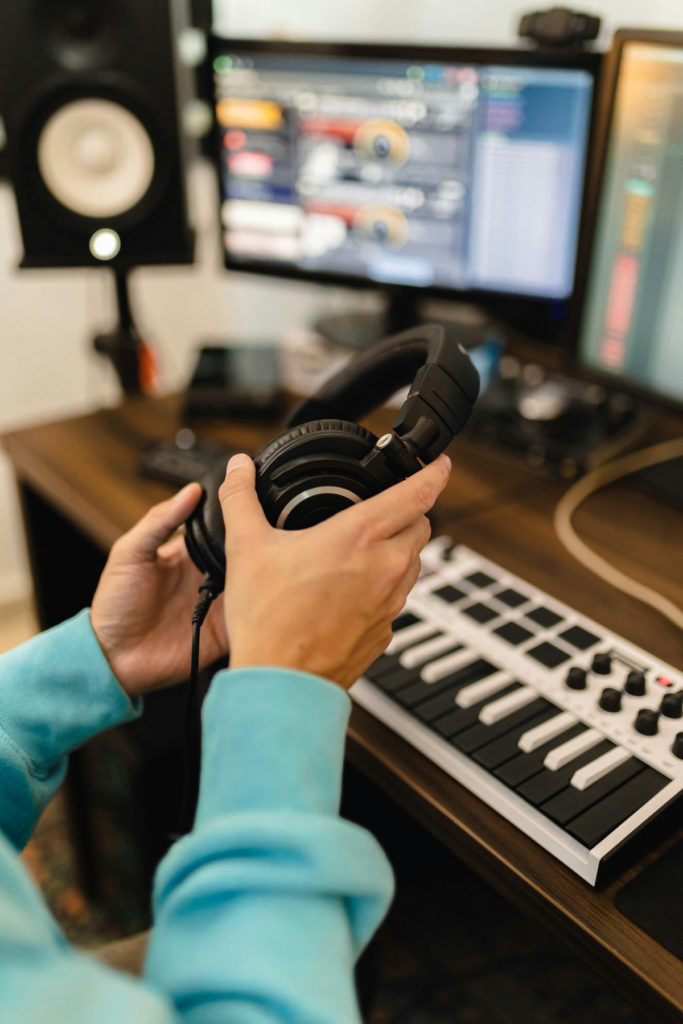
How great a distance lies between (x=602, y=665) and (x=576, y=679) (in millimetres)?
28

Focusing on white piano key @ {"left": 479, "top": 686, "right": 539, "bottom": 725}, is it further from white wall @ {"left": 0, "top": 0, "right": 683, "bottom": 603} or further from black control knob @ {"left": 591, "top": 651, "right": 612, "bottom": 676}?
white wall @ {"left": 0, "top": 0, "right": 683, "bottom": 603}

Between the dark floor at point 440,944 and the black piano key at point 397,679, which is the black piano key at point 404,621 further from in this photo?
the dark floor at point 440,944

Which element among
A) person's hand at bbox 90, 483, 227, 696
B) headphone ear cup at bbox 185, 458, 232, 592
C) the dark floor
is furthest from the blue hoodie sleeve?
the dark floor

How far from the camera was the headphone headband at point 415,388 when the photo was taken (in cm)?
58

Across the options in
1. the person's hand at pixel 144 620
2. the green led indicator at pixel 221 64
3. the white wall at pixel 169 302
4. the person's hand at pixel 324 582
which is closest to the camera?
the person's hand at pixel 324 582

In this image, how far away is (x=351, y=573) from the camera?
1.61 feet

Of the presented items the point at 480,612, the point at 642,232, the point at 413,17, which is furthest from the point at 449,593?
the point at 413,17

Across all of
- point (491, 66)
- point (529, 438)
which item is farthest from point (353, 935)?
point (491, 66)

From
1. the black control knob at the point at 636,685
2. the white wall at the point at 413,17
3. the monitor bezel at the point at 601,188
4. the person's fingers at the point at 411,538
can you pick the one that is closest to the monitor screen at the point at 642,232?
the monitor bezel at the point at 601,188

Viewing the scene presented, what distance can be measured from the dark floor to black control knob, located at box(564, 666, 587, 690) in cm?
53

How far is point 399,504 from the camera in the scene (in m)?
0.52

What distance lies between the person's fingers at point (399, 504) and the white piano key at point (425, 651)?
0.58 ft

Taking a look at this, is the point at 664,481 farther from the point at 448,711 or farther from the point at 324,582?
the point at 324,582

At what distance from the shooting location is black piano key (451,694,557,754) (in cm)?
59
